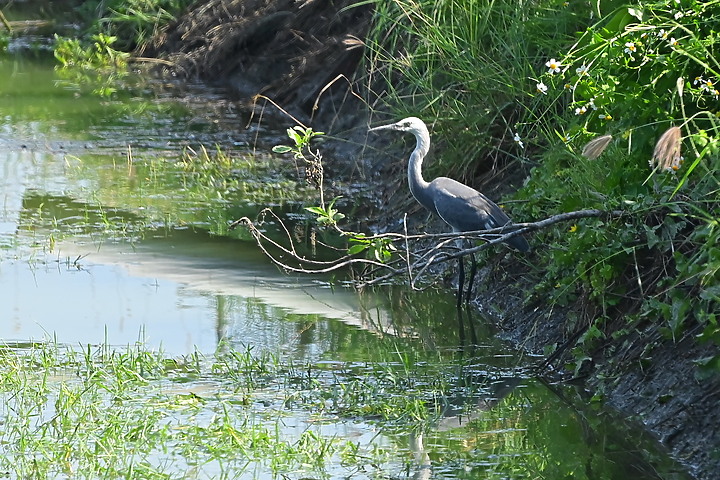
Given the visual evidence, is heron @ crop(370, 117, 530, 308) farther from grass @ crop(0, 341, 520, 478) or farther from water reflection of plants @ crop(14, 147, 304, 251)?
water reflection of plants @ crop(14, 147, 304, 251)

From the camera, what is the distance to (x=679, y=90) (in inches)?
187

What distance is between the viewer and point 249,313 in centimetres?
684

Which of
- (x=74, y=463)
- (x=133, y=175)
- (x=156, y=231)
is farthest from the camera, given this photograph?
(x=133, y=175)

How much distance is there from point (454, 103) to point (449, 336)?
1959mm

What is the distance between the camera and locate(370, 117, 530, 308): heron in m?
6.83

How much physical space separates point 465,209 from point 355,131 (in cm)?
384

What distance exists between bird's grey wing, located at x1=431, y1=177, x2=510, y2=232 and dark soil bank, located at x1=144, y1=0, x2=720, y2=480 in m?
0.41

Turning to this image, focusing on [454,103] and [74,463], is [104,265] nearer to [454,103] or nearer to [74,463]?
[454,103]

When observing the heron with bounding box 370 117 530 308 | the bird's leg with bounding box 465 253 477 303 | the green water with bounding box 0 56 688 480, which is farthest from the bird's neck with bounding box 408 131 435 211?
the green water with bounding box 0 56 688 480

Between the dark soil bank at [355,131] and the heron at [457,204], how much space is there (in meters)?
0.34

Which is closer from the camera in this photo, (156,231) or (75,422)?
(75,422)

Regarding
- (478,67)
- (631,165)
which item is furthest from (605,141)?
(478,67)

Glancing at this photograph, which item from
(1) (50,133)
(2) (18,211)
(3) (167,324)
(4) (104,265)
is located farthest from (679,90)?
(1) (50,133)

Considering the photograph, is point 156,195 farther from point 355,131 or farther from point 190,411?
point 190,411
